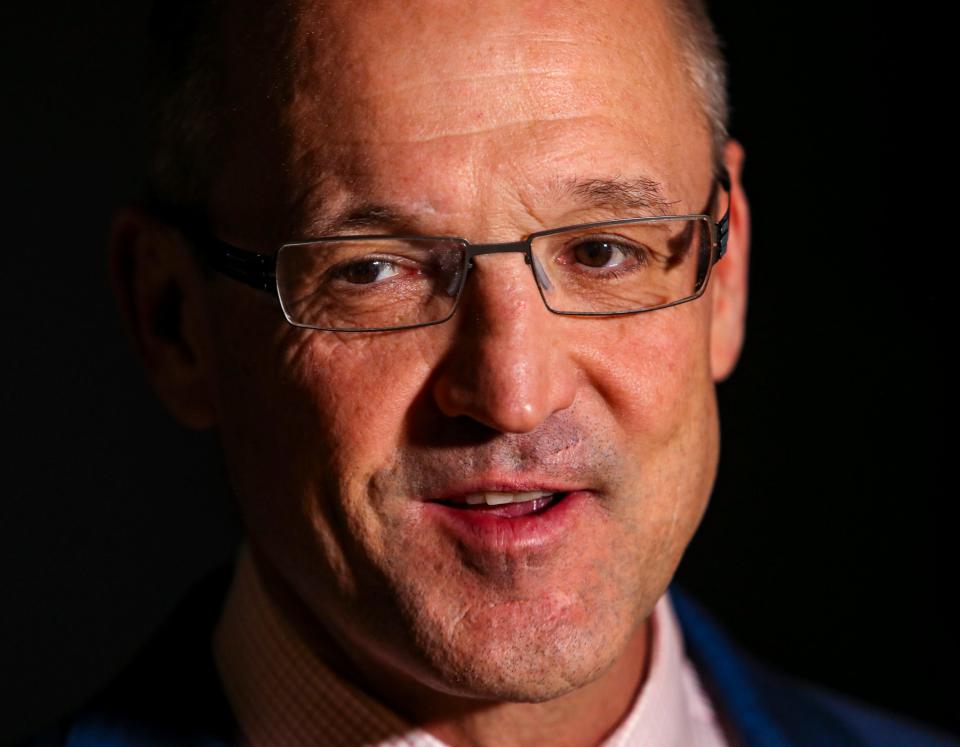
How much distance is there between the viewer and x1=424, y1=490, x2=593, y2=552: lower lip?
2.18 m

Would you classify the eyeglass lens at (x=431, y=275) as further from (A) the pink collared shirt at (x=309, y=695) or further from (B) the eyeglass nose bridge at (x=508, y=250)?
(A) the pink collared shirt at (x=309, y=695)

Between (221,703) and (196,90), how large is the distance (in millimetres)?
1021

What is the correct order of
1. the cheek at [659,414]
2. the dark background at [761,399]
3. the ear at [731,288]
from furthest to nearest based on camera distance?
the dark background at [761,399]
the ear at [731,288]
the cheek at [659,414]

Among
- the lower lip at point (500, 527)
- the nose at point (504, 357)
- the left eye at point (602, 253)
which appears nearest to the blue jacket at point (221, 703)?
the lower lip at point (500, 527)

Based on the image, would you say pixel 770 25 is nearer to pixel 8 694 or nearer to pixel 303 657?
pixel 303 657

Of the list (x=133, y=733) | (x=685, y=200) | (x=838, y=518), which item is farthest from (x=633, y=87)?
(x=838, y=518)

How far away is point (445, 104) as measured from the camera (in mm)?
2131

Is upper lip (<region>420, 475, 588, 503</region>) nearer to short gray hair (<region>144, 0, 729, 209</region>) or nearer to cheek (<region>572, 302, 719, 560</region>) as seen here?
cheek (<region>572, 302, 719, 560</region>)

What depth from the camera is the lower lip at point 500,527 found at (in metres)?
2.18

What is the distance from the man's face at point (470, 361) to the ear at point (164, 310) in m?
0.25

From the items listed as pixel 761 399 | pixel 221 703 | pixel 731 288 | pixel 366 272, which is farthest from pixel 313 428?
pixel 761 399

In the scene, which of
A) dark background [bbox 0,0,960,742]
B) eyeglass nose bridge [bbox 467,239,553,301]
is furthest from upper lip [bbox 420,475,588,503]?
dark background [bbox 0,0,960,742]

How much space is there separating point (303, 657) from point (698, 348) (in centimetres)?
82

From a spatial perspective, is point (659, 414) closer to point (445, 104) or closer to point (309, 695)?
point (445, 104)
